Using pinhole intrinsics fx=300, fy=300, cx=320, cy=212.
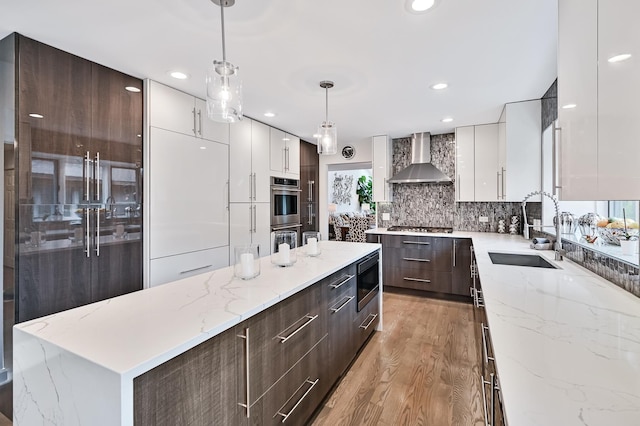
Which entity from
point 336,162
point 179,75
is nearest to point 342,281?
point 179,75

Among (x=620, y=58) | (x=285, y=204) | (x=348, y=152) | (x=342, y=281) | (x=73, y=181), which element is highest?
(x=348, y=152)

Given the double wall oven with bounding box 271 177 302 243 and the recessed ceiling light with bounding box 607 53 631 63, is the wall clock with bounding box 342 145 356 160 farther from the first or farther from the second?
the recessed ceiling light with bounding box 607 53 631 63

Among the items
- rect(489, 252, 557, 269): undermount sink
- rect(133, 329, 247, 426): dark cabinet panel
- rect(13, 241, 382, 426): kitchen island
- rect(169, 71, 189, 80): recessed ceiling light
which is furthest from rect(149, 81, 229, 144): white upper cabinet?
rect(489, 252, 557, 269): undermount sink

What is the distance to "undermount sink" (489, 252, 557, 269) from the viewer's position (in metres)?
2.48

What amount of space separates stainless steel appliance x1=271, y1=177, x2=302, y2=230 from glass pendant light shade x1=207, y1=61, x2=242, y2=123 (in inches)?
95.3

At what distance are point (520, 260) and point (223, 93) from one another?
2712mm

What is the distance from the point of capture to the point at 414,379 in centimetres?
222

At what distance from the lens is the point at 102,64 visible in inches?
91.2

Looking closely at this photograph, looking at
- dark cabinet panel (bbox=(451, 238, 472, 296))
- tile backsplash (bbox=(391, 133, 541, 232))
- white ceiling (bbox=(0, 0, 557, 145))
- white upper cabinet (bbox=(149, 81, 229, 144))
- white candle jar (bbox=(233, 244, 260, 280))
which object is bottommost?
dark cabinet panel (bbox=(451, 238, 472, 296))

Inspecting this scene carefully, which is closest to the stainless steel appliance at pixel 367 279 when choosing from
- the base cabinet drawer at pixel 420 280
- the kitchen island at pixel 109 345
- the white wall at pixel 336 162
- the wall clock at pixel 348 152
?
the kitchen island at pixel 109 345

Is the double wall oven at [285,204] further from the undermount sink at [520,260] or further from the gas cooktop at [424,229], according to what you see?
the undermount sink at [520,260]

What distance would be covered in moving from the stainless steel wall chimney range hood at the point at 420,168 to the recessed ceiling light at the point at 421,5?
2895mm

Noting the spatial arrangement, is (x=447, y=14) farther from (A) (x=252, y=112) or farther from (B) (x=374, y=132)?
(B) (x=374, y=132)

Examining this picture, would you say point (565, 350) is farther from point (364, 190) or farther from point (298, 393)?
point (364, 190)
